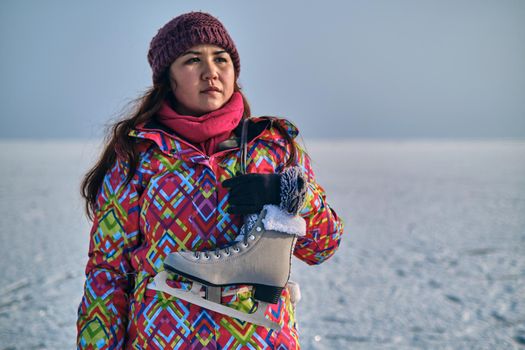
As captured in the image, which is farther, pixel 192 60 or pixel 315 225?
pixel 192 60

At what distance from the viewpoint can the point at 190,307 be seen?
4.25ft

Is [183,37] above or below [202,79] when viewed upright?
above

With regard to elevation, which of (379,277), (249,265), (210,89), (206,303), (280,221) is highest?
(210,89)

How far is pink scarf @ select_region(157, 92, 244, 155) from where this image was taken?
1.38 meters

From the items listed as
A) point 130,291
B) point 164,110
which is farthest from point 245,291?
point 164,110

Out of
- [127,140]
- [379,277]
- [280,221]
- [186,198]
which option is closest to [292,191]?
[280,221]

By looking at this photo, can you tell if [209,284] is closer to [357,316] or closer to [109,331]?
[109,331]

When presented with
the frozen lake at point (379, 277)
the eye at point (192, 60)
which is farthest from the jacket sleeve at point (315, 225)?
the frozen lake at point (379, 277)

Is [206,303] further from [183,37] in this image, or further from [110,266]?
[183,37]

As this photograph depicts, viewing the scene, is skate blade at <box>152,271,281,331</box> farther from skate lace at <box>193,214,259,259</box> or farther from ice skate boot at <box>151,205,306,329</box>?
skate lace at <box>193,214,259,259</box>

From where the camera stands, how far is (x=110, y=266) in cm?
139

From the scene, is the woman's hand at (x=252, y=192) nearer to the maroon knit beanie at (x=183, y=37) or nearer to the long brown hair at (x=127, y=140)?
the long brown hair at (x=127, y=140)

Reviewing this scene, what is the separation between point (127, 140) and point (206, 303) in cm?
56

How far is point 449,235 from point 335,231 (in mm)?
4756
